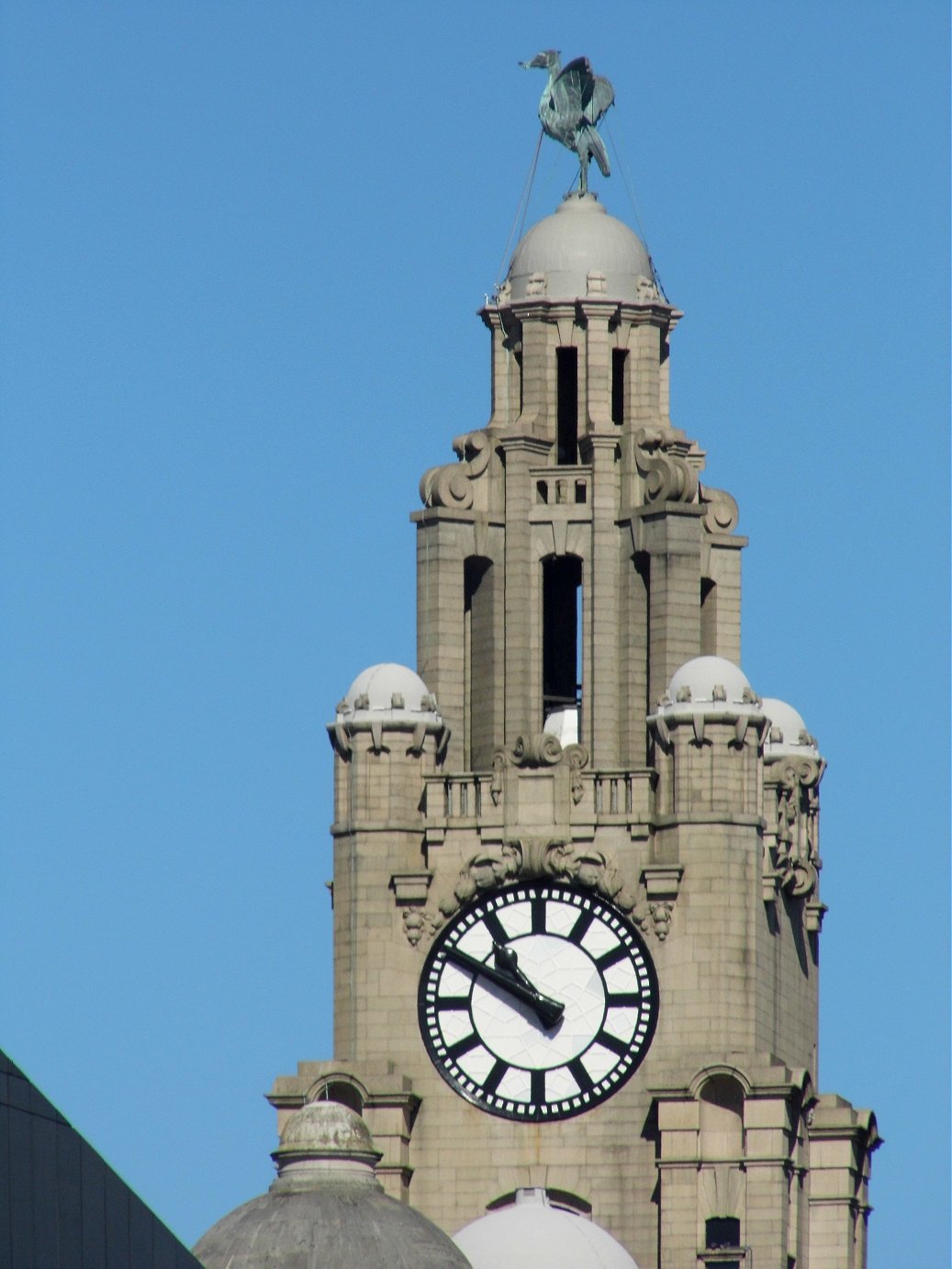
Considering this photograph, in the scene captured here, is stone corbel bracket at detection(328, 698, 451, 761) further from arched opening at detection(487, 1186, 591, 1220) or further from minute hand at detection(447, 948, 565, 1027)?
arched opening at detection(487, 1186, 591, 1220)

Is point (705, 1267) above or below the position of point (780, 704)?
Result: below

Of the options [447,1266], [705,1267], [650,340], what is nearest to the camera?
[447,1266]

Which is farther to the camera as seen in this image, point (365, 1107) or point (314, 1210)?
point (365, 1107)

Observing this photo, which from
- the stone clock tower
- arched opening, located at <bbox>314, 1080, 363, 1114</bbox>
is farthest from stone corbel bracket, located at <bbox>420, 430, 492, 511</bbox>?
arched opening, located at <bbox>314, 1080, 363, 1114</bbox>

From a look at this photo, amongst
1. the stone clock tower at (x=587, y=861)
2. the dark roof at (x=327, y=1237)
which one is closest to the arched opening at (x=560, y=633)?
the stone clock tower at (x=587, y=861)

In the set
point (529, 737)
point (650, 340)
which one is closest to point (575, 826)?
point (529, 737)

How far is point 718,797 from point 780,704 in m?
5.91

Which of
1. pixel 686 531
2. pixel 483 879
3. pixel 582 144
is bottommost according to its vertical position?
pixel 483 879

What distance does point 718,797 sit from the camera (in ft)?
335

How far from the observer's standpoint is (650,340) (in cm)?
10675

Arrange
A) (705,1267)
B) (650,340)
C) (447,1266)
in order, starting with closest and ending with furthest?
1. (447,1266)
2. (705,1267)
3. (650,340)

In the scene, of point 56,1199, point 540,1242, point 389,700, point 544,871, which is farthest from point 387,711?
point 56,1199

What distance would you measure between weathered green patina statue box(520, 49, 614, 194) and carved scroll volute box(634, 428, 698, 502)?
5502mm

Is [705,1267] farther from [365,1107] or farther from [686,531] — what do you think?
[686,531]
